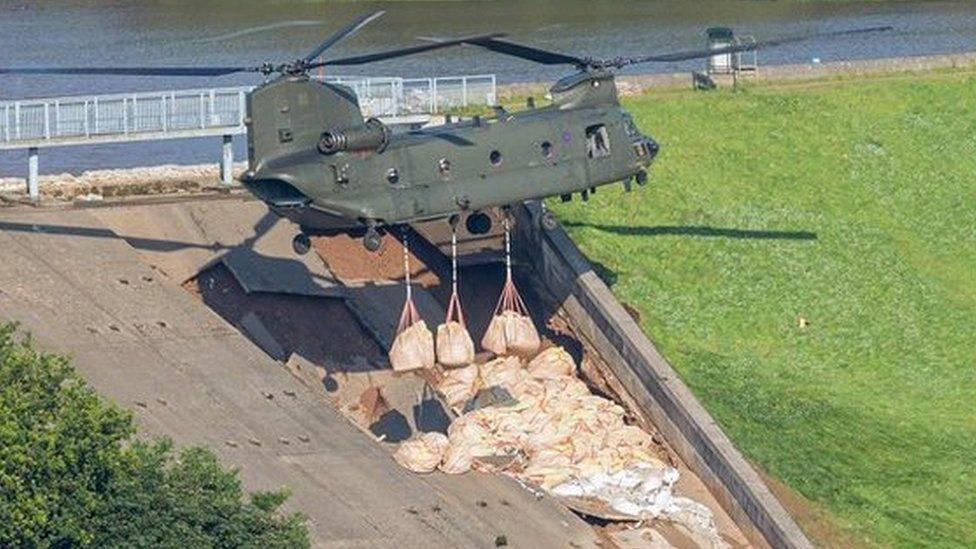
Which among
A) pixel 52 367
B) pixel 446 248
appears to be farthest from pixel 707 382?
pixel 52 367

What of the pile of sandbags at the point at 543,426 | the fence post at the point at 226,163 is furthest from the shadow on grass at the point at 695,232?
the fence post at the point at 226,163

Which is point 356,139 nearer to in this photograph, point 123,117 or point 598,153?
point 598,153

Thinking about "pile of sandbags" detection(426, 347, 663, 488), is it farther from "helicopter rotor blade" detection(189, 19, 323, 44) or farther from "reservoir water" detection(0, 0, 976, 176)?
"helicopter rotor blade" detection(189, 19, 323, 44)

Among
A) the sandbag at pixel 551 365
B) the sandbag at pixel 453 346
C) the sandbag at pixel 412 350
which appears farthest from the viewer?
the sandbag at pixel 551 365

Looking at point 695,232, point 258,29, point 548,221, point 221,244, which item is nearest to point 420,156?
point 548,221

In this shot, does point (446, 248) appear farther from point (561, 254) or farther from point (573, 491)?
point (573, 491)

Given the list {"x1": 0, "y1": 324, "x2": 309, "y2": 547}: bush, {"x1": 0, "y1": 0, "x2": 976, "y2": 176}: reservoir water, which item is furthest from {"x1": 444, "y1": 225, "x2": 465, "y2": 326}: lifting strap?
{"x1": 0, "y1": 0, "x2": 976, "y2": 176}: reservoir water

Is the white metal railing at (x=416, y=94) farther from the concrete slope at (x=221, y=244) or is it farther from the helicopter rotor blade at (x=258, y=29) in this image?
the helicopter rotor blade at (x=258, y=29)

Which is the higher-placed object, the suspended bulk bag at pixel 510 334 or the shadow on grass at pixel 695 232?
the shadow on grass at pixel 695 232
